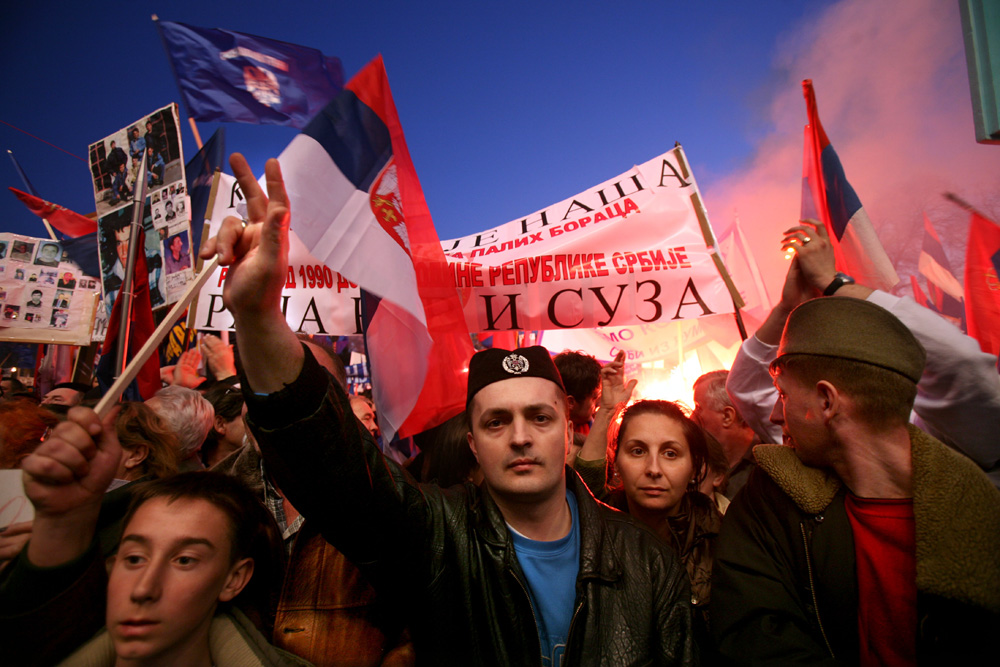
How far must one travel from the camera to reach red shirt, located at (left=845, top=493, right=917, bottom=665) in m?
1.43

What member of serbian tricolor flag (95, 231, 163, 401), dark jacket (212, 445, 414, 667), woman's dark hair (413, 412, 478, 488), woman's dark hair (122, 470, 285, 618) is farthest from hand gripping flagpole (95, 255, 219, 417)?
serbian tricolor flag (95, 231, 163, 401)

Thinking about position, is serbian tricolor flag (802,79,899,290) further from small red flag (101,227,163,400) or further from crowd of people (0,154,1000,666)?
small red flag (101,227,163,400)

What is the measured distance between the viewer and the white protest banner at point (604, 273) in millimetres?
3699

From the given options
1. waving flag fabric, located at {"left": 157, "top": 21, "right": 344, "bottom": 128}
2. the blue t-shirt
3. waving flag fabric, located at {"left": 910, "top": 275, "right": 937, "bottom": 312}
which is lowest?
the blue t-shirt

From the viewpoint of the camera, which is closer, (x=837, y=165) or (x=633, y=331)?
(x=837, y=165)

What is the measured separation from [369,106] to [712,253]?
99.9 inches

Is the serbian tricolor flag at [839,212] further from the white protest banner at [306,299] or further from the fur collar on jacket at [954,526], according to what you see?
the white protest banner at [306,299]

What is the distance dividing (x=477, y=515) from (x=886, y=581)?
48.3 inches

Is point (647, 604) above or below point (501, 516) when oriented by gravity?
below

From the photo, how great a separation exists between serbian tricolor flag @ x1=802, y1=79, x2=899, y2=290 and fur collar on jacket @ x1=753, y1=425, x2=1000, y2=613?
173cm

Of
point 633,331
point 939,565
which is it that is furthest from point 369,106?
point 633,331

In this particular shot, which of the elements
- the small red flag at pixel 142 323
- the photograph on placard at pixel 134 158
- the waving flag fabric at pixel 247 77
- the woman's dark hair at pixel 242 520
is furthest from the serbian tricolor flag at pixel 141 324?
the woman's dark hair at pixel 242 520

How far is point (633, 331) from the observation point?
703 centimetres

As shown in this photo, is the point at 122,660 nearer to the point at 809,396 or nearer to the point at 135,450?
the point at 135,450
